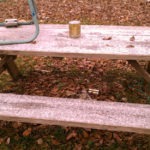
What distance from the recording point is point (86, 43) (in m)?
2.55

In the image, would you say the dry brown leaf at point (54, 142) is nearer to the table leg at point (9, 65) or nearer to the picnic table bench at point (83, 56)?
the picnic table bench at point (83, 56)

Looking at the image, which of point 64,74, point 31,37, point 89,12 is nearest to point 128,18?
point 89,12

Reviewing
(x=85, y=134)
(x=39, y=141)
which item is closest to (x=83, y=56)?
(x=85, y=134)

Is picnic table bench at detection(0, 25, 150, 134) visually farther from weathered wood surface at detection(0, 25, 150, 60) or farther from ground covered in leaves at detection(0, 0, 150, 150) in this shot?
ground covered in leaves at detection(0, 0, 150, 150)

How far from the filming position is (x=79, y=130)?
277cm

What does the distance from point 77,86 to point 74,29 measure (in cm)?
106

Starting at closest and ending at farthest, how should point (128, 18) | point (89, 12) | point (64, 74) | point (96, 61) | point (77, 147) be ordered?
point (77, 147) → point (64, 74) → point (96, 61) → point (128, 18) → point (89, 12)

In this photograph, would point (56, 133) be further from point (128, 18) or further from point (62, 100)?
point (128, 18)

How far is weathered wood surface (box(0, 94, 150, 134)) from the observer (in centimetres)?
192

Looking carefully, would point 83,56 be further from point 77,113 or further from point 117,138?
point 117,138

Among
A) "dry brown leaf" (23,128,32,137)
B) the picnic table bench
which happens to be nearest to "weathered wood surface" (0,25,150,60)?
the picnic table bench

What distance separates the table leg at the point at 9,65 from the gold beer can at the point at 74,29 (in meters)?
0.95

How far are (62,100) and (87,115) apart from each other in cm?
27

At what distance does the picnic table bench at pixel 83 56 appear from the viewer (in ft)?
6.44
